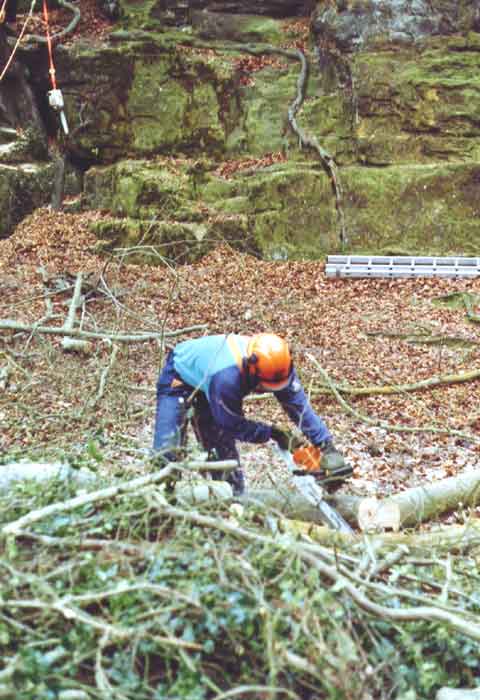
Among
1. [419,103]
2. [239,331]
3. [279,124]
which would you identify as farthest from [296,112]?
[239,331]

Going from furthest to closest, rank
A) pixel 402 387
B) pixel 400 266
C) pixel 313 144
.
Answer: pixel 313 144 → pixel 400 266 → pixel 402 387

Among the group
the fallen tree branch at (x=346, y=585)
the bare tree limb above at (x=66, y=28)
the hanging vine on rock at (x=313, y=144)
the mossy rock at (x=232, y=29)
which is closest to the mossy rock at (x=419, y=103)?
the hanging vine on rock at (x=313, y=144)

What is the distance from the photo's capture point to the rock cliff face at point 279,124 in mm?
13477

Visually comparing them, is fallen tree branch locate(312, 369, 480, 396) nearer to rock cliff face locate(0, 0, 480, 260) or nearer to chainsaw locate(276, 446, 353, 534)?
chainsaw locate(276, 446, 353, 534)

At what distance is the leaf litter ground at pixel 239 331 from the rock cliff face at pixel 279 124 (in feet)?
3.28

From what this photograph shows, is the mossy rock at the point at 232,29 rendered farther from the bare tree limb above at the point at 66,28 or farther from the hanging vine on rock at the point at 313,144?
the bare tree limb above at the point at 66,28

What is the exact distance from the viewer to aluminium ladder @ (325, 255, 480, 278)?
12086 mm

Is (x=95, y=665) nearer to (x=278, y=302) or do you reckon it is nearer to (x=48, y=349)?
(x=48, y=349)

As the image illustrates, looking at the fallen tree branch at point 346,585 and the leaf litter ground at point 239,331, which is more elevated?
the fallen tree branch at point 346,585

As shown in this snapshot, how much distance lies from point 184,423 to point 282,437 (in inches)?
26.4

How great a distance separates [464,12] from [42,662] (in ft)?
50.3

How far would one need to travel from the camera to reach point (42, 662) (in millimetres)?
2600

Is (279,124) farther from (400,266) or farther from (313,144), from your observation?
(400,266)

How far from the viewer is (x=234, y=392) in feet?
14.4
